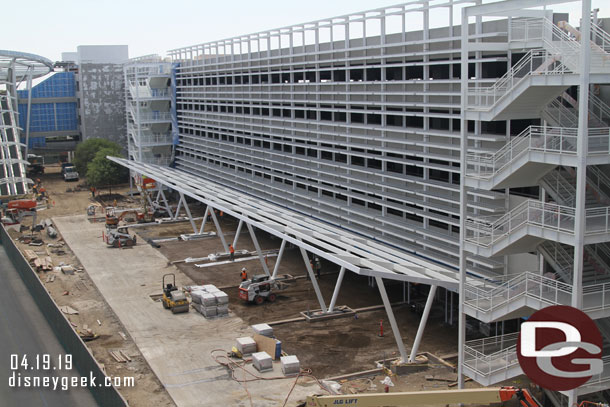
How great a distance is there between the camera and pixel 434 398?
60.9 feet

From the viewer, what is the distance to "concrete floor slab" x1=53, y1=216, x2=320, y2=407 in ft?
78.5

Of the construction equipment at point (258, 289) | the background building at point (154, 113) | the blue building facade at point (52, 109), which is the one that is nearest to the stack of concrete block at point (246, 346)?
the construction equipment at point (258, 289)

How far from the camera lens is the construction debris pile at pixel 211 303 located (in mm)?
31953

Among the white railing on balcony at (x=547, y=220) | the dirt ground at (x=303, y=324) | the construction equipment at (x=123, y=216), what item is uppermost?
the white railing on balcony at (x=547, y=220)

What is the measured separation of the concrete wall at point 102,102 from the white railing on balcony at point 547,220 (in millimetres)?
74436

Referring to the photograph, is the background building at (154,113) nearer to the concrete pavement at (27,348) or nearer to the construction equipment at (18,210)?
the construction equipment at (18,210)

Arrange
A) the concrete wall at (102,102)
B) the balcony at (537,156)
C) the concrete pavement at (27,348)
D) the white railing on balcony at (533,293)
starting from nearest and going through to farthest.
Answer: the balcony at (537,156), the white railing on balcony at (533,293), the concrete pavement at (27,348), the concrete wall at (102,102)

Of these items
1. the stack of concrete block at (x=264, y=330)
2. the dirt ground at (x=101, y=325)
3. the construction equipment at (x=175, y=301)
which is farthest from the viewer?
the construction equipment at (x=175, y=301)

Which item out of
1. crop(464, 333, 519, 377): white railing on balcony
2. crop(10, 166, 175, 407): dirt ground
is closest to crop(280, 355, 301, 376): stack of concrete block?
crop(10, 166, 175, 407): dirt ground

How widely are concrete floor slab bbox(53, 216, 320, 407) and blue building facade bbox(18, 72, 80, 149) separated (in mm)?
51444

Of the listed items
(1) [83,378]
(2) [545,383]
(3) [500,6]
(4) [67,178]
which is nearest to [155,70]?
(4) [67,178]

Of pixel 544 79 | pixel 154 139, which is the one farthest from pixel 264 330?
pixel 154 139

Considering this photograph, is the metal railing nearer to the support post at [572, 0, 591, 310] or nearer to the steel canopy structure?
the support post at [572, 0, 591, 310]

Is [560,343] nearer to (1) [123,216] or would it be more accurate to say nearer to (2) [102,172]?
(1) [123,216]
